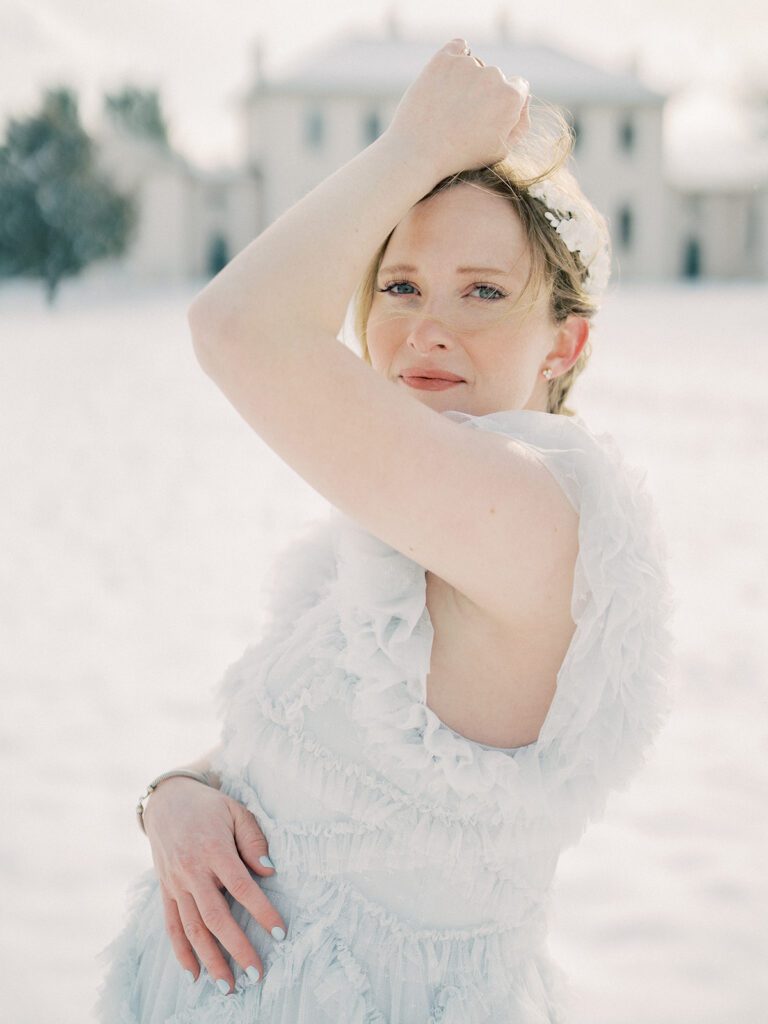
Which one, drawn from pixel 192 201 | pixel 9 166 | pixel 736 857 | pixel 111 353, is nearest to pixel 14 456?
pixel 736 857

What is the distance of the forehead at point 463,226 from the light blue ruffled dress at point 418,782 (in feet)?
0.83

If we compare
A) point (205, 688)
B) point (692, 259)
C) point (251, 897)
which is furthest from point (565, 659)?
point (692, 259)

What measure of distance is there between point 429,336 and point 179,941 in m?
0.87

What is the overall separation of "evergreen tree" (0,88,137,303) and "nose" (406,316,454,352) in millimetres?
31387

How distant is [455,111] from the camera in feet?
3.80

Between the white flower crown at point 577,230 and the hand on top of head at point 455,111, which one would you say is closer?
the hand on top of head at point 455,111

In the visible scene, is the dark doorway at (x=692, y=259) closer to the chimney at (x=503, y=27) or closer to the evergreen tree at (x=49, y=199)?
the chimney at (x=503, y=27)

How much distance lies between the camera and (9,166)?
3105 centimetres

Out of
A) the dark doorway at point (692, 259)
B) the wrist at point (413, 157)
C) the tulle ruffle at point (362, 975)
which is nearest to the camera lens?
the wrist at point (413, 157)

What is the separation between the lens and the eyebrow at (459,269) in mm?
1326

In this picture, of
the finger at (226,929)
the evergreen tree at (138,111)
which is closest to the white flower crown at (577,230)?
the finger at (226,929)

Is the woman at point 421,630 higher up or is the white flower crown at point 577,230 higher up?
the white flower crown at point 577,230

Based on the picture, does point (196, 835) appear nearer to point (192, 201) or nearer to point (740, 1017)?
point (740, 1017)

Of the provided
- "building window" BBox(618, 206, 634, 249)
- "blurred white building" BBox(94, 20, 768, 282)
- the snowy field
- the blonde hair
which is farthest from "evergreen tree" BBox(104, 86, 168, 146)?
the blonde hair
